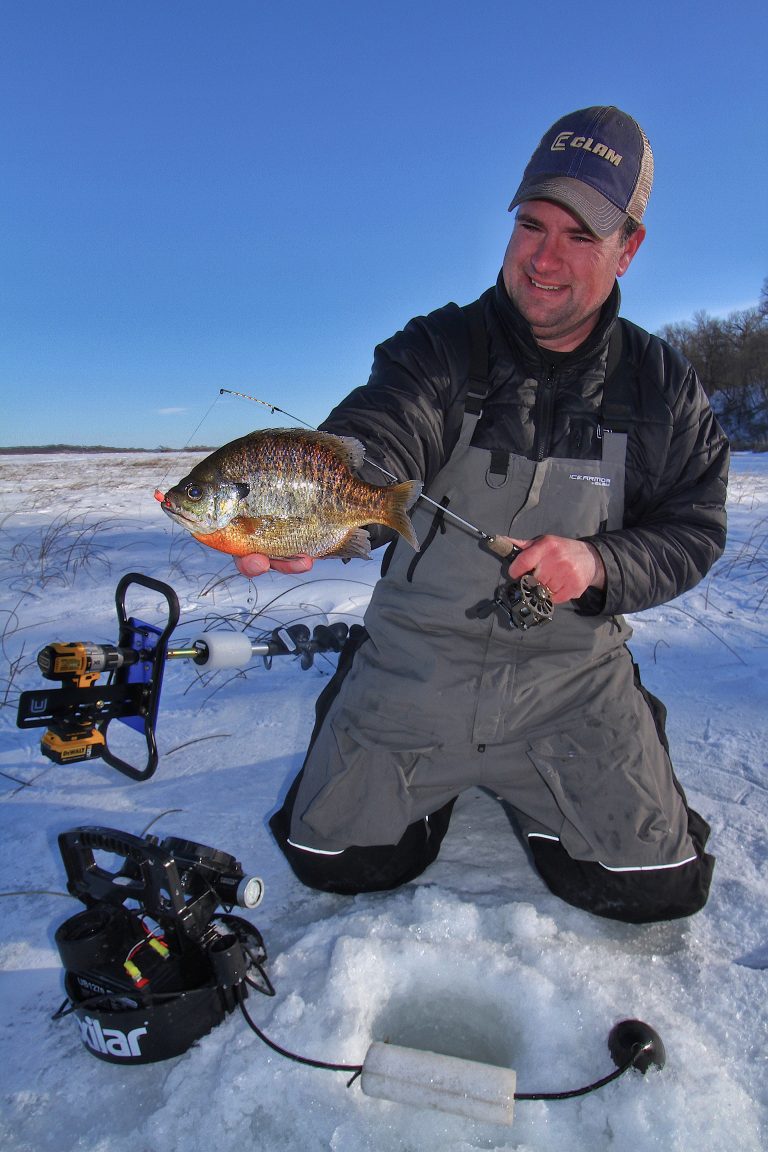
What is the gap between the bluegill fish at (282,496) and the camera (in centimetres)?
215

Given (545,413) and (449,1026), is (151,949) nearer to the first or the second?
(449,1026)

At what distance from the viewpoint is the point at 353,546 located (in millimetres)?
2330

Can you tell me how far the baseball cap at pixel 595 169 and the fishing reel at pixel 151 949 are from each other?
103 inches

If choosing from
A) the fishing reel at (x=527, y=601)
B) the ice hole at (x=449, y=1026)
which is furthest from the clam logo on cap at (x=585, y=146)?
the ice hole at (x=449, y=1026)

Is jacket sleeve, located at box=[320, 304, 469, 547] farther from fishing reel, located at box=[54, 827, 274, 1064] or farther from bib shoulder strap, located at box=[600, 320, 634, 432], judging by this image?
fishing reel, located at box=[54, 827, 274, 1064]

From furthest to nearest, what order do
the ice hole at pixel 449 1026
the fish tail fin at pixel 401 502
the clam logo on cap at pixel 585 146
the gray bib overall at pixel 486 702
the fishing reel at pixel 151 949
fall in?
the clam logo on cap at pixel 585 146 → the gray bib overall at pixel 486 702 → the fish tail fin at pixel 401 502 → the ice hole at pixel 449 1026 → the fishing reel at pixel 151 949

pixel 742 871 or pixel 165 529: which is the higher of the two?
pixel 165 529

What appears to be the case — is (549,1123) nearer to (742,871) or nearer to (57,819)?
(742,871)

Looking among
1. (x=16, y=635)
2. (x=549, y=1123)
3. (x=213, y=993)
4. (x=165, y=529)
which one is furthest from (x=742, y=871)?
(x=165, y=529)

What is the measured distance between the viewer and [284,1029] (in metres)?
1.86

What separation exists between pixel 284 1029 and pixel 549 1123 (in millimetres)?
689

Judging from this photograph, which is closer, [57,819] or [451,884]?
[451,884]

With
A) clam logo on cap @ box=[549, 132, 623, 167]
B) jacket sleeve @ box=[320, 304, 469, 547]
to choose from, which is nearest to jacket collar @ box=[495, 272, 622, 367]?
jacket sleeve @ box=[320, 304, 469, 547]

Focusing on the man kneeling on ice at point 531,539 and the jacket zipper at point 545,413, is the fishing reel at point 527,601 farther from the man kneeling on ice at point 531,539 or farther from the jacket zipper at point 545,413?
the jacket zipper at point 545,413
